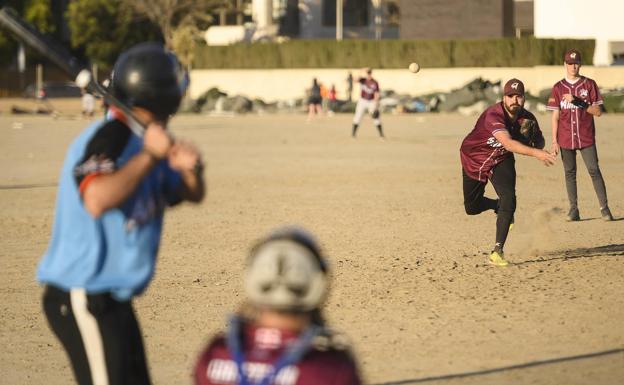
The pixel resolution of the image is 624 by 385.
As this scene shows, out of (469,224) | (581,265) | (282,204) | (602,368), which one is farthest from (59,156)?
(602,368)

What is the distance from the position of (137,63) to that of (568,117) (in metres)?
11.0

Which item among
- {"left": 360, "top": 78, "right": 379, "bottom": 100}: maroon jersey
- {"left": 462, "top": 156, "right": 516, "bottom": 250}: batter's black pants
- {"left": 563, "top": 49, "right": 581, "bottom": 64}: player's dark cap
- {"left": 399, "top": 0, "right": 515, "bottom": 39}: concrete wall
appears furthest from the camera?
{"left": 399, "top": 0, "right": 515, "bottom": 39}: concrete wall

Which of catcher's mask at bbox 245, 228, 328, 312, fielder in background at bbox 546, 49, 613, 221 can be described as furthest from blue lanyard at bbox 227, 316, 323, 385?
fielder in background at bbox 546, 49, 613, 221

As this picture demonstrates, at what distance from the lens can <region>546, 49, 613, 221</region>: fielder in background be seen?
1469cm

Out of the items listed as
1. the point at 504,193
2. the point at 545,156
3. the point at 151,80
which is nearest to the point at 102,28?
the point at 504,193

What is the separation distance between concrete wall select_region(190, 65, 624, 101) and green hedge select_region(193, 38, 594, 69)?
39 centimetres

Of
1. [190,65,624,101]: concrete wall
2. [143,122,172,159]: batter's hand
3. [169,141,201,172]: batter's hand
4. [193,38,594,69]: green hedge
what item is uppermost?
[193,38,594,69]: green hedge

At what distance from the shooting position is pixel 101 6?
82.9m

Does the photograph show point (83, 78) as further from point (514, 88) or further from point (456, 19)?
point (456, 19)

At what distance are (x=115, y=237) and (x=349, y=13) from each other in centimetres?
7670

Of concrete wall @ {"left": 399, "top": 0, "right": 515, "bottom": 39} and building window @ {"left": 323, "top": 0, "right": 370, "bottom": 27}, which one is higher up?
building window @ {"left": 323, "top": 0, "right": 370, "bottom": 27}

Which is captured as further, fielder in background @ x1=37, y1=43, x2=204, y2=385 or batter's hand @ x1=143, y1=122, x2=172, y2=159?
fielder in background @ x1=37, y1=43, x2=204, y2=385

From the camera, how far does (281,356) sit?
11.3 ft

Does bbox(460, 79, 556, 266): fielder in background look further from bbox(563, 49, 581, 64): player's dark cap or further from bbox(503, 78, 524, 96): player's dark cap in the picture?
bbox(563, 49, 581, 64): player's dark cap
